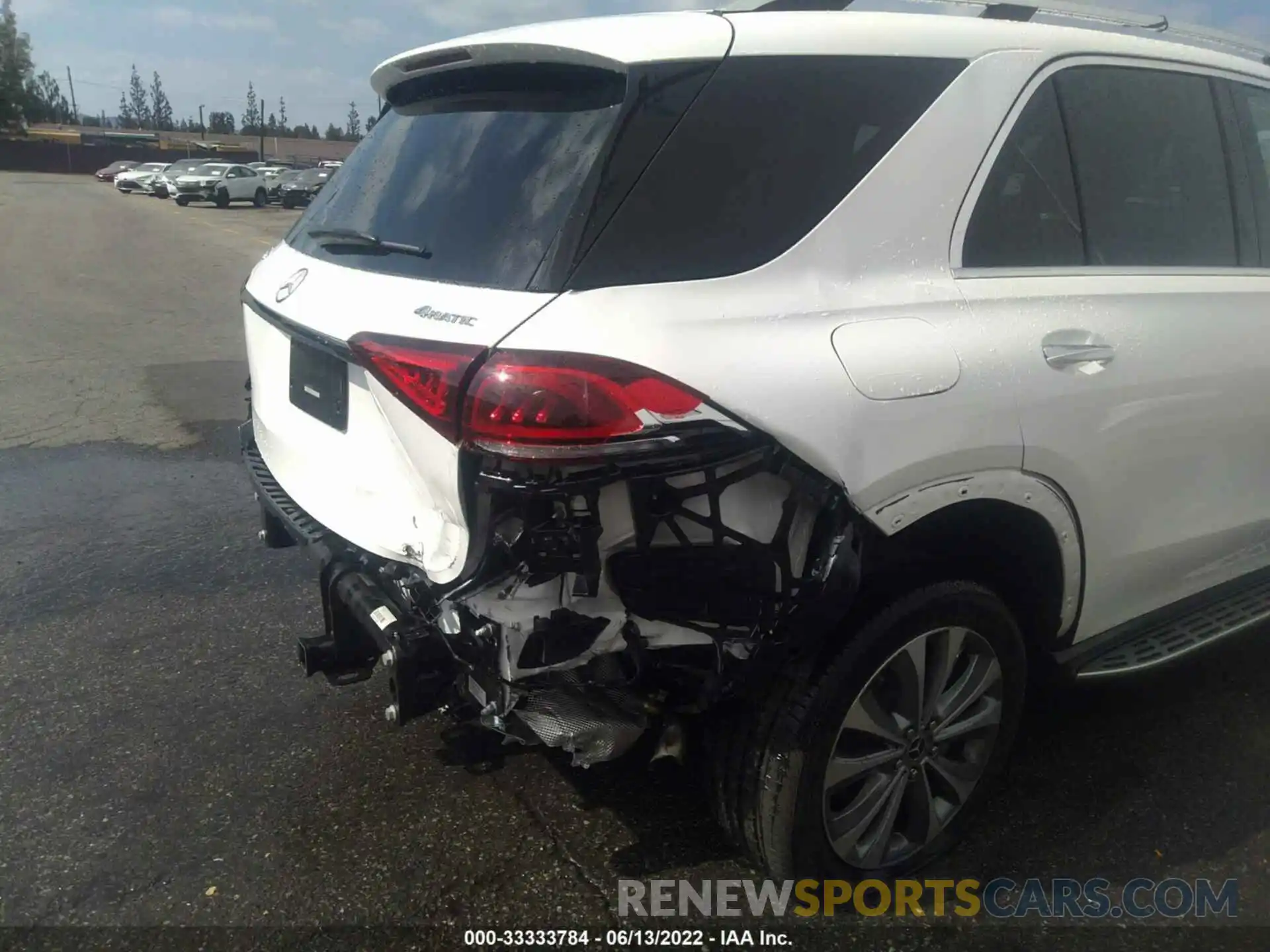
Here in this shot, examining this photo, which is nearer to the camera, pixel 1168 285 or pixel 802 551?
pixel 802 551

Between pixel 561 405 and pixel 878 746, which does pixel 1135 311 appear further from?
pixel 561 405

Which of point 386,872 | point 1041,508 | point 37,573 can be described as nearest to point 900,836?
point 1041,508

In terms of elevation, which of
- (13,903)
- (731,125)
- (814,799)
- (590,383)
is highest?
(731,125)

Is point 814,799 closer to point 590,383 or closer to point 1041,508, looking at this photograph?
point 1041,508

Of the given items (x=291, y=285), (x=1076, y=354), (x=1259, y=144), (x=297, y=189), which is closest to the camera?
(x=1076, y=354)

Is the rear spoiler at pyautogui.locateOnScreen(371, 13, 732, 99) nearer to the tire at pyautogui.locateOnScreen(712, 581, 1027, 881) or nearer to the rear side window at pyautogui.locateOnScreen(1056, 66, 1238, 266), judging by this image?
the rear side window at pyautogui.locateOnScreen(1056, 66, 1238, 266)

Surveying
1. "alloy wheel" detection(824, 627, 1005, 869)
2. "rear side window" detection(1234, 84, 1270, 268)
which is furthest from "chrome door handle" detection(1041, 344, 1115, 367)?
"rear side window" detection(1234, 84, 1270, 268)

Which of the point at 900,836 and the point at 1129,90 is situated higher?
the point at 1129,90

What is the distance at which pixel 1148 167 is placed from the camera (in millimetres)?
3047

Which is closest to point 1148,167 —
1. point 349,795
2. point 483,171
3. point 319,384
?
point 483,171

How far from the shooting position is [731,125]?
227 centimetres

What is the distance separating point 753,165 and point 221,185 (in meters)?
41.3

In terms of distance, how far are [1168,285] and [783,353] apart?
147 cm

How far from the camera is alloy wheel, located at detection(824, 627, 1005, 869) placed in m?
2.52
